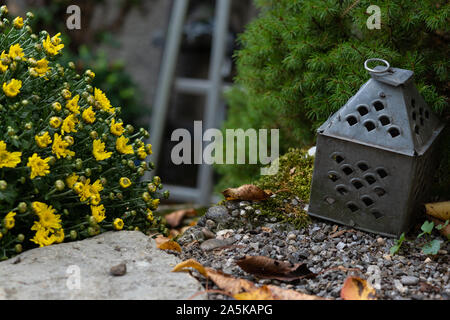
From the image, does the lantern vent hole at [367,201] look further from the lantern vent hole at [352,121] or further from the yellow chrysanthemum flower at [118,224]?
the yellow chrysanthemum flower at [118,224]

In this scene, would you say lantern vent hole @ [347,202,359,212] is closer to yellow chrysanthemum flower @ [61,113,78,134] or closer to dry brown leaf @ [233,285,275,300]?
dry brown leaf @ [233,285,275,300]

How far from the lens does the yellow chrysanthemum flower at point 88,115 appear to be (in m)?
1.73

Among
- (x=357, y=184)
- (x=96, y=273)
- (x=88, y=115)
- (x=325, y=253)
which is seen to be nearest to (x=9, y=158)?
(x=88, y=115)

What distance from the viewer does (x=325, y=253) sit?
1.75m

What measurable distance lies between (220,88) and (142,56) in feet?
3.45

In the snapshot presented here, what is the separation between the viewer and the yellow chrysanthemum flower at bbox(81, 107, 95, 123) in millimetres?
1729

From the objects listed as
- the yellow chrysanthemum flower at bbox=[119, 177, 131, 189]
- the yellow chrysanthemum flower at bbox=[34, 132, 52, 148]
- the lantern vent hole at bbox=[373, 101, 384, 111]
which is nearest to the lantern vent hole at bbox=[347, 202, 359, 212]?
the lantern vent hole at bbox=[373, 101, 384, 111]

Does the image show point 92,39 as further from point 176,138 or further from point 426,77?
point 426,77

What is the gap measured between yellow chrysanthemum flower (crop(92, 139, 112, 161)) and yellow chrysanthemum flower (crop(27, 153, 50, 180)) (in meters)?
0.18

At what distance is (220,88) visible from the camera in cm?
445

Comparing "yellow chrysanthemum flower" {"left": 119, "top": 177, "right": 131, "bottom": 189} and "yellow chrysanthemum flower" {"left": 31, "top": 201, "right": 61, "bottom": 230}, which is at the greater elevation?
"yellow chrysanthemum flower" {"left": 119, "top": 177, "right": 131, "bottom": 189}

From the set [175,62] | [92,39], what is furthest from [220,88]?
[92,39]

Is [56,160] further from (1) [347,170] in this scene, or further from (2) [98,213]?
(1) [347,170]

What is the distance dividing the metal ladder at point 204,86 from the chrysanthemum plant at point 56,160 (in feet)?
8.01
